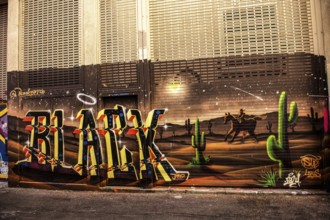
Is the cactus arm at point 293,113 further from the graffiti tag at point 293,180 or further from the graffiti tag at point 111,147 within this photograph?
the graffiti tag at point 111,147

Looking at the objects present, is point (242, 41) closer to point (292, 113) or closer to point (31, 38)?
point (292, 113)

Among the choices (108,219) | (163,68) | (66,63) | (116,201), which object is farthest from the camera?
(66,63)

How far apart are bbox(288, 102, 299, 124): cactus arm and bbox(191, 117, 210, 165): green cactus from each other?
2.19 metres

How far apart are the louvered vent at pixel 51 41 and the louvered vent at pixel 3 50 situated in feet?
3.54

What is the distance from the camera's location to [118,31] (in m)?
6.54

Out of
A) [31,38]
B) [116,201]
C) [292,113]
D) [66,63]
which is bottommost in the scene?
[116,201]

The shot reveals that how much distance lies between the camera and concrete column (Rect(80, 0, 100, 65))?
6.55 metres

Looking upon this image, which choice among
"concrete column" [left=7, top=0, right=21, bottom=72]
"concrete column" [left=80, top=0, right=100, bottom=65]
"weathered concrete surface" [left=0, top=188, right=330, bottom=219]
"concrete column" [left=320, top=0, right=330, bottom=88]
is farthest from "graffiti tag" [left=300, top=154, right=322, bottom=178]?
"concrete column" [left=7, top=0, right=21, bottom=72]

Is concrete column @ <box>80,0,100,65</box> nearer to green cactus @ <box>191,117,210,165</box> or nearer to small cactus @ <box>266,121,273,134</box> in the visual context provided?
green cactus @ <box>191,117,210,165</box>

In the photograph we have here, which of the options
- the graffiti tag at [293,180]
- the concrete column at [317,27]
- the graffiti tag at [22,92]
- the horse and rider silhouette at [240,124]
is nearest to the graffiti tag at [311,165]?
Answer: the graffiti tag at [293,180]

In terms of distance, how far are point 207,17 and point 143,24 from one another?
70.2 inches

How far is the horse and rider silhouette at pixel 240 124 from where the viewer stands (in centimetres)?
577

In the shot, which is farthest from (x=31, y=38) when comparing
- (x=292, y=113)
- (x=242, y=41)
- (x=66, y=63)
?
(x=292, y=113)

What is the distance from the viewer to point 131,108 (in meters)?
6.36
